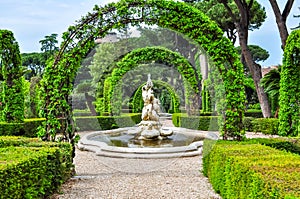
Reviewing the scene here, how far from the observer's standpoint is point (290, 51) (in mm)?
8469

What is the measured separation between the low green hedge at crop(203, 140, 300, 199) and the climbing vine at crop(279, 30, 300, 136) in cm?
427

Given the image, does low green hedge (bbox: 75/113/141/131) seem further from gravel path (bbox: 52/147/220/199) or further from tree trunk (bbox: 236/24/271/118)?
gravel path (bbox: 52/147/220/199)

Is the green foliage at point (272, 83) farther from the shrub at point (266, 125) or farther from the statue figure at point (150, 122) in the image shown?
the statue figure at point (150, 122)

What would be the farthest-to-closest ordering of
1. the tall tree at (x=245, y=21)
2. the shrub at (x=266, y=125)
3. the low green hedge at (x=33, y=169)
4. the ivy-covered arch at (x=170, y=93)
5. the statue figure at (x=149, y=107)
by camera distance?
the ivy-covered arch at (x=170, y=93)
the tall tree at (x=245, y=21)
the shrub at (x=266, y=125)
the statue figure at (x=149, y=107)
the low green hedge at (x=33, y=169)

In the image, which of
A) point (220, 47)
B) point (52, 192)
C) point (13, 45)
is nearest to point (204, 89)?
point (13, 45)

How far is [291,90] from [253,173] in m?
6.50

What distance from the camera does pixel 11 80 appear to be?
10352 millimetres

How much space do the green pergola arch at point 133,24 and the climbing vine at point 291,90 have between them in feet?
11.0

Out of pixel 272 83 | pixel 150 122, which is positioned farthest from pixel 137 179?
pixel 272 83

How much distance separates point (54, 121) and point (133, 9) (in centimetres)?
282

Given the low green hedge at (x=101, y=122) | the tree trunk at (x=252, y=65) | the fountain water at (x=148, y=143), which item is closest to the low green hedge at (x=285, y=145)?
the fountain water at (x=148, y=143)

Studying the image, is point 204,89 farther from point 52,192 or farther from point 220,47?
point 52,192

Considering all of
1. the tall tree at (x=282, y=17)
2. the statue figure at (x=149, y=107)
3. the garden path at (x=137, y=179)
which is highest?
the tall tree at (x=282, y=17)

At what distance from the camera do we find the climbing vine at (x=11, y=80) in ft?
33.3
